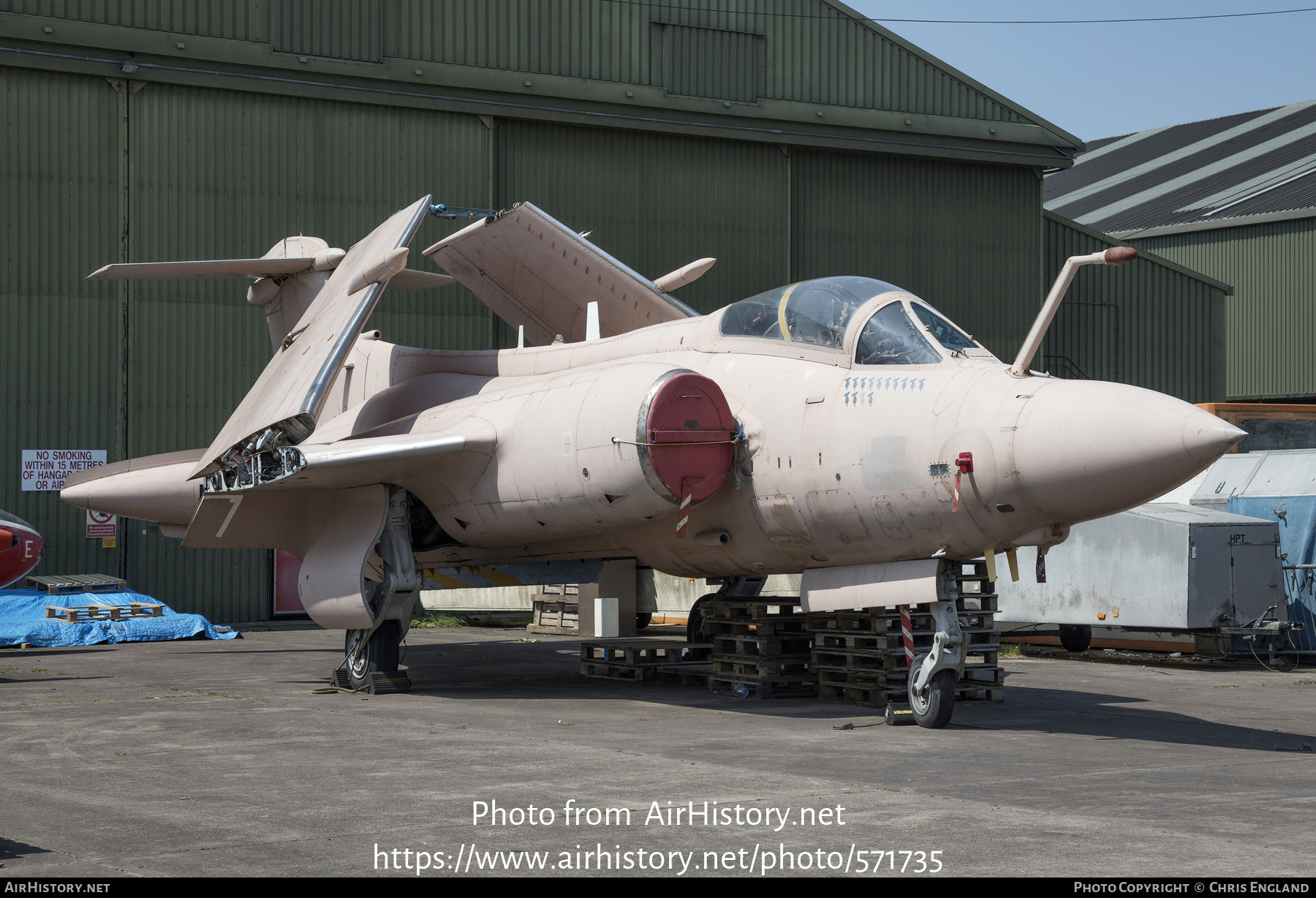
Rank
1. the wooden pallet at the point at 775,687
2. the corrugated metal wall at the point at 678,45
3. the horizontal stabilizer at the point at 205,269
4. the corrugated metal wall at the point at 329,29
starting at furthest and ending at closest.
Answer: the corrugated metal wall at the point at 678,45, the corrugated metal wall at the point at 329,29, the horizontal stabilizer at the point at 205,269, the wooden pallet at the point at 775,687

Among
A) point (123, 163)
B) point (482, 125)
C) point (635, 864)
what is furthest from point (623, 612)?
point (635, 864)

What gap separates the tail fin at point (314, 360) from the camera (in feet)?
43.9

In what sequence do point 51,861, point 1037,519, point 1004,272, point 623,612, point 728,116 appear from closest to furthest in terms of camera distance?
1. point 51,861
2. point 1037,519
3. point 623,612
4. point 728,116
5. point 1004,272

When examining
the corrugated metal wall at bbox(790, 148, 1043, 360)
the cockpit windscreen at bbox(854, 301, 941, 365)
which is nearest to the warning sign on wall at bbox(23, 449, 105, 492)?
the corrugated metal wall at bbox(790, 148, 1043, 360)

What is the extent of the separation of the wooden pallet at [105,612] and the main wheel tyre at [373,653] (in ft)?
28.8

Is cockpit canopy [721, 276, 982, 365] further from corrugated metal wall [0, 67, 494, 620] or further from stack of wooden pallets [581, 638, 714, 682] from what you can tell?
corrugated metal wall [0, 67, 494, 620]

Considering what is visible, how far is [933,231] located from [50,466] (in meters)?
18.6

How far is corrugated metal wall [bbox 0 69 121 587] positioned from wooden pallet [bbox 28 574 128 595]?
1499mm

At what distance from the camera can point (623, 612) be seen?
76.3 feet

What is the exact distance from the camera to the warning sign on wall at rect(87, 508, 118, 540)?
2391 cm

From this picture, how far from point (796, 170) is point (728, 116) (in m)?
1.98

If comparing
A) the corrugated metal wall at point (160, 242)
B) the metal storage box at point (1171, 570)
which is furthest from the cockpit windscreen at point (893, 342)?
the corrugated metal wall at point (160, 242)

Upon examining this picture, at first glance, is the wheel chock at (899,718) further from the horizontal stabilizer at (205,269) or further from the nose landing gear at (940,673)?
the horizontal stabilizer at (205,269)

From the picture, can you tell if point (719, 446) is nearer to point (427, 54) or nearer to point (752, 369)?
point (752, 369)
